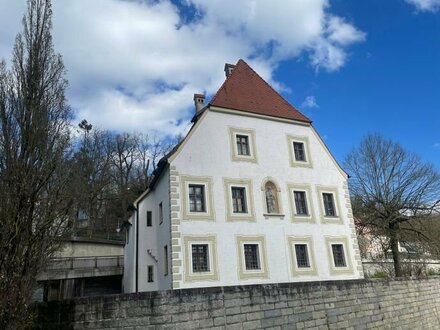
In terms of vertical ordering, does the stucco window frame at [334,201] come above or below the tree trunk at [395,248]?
above

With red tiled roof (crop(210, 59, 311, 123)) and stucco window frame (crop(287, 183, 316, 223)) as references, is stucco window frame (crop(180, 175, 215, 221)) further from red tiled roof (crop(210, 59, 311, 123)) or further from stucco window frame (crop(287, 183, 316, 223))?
stucco window frame (crop(287, 183, 316, 223))

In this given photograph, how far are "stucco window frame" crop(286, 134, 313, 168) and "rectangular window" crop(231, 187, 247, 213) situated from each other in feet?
12.2

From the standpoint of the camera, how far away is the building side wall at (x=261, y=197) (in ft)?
58.6

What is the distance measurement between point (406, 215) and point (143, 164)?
29.4 metres

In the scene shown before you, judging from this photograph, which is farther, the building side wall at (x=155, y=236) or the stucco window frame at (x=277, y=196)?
the stucco window frame at (x=277, y=196)

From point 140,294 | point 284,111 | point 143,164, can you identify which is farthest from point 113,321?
point 143,164

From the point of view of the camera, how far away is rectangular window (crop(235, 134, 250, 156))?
67.1ft

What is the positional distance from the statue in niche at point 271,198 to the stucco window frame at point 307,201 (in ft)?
2.88

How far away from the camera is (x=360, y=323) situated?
1287 centimetres

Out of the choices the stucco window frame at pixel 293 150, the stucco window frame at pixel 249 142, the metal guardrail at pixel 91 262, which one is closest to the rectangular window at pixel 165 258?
the stucco window frame at pixel 249 142

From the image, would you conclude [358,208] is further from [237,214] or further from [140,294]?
[140,294]

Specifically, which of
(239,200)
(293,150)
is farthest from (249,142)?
(239,200)

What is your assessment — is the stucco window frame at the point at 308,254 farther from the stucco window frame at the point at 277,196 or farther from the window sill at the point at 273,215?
the stucco window frame at the point at 277,196

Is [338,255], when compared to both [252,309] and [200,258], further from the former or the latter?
[252,309]
